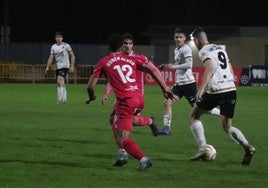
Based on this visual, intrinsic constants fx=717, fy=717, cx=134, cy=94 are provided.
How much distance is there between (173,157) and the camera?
37.6ft

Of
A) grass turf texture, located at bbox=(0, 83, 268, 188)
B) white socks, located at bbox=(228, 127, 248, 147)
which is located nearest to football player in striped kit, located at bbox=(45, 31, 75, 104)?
grass turf texture, located at bbox=(0, 83, 268, 188)

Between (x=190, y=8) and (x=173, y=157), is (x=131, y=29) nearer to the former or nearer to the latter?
(x=190, y=8)

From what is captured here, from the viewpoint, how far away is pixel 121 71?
10039 millimetres

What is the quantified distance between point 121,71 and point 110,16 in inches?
2771

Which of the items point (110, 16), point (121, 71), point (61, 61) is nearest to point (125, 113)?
point (121, 71)

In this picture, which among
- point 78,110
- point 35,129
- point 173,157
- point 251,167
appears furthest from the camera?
point 78,110

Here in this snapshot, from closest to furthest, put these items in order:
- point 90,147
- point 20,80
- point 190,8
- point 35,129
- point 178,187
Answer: point 178,187 < point 90,147 < point 35,129 < point 20,80 < point 190,8

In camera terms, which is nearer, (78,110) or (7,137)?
(7,137)

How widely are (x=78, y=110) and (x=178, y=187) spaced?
43.6 ft

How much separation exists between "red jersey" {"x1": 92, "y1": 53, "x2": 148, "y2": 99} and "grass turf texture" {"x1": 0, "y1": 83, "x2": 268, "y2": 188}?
1119 mm

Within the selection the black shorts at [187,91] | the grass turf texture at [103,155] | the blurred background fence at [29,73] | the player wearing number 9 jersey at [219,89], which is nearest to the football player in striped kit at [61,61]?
the grass turf texture at [103,155]

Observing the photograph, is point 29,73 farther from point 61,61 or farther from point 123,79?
point 123,79

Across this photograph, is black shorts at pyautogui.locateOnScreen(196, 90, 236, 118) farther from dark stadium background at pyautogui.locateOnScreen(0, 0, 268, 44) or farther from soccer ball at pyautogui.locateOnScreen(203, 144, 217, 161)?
dark stadium background at pyautogui.locateOnScreen(0, 0, 268, 44)

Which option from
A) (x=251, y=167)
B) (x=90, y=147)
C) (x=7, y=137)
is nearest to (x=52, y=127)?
(x=7, y=137)
